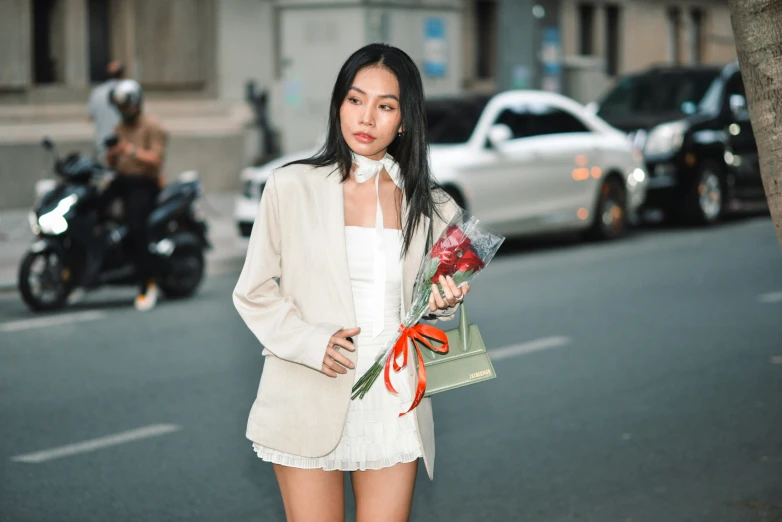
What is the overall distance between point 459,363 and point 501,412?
389cm

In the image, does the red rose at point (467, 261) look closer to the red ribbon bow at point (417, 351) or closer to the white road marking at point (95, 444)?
the red ribbon bow at point (417, 351)

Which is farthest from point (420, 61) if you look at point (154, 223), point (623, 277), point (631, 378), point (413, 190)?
point (413, 190)

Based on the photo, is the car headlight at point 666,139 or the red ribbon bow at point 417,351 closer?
the red ribbon bow at point 417,351

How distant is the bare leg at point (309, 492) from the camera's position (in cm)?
349

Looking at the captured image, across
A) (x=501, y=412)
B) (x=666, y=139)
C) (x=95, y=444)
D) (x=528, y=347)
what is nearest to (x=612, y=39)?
(x=666, y=139)

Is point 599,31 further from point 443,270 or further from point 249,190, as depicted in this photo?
point 443,270

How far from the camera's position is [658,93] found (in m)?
18.4

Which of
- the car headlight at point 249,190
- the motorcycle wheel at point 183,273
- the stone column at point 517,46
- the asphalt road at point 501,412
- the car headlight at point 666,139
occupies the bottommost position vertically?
the asphalt road at point 501,412

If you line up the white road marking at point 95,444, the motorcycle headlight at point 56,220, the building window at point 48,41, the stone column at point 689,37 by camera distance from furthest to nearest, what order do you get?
the stone column at point 689,37 → the building window at point 48,41 → the motorcycle headlight at point 56,220 → the white road marking at point 95,444

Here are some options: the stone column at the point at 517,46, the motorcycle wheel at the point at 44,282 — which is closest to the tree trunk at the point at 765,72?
the motorcycle wheel at the point at 44,282

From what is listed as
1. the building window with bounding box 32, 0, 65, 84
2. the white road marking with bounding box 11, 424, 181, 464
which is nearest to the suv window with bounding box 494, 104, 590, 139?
the building window with bounding box 32, 0, 65, 84

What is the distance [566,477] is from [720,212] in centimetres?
1225

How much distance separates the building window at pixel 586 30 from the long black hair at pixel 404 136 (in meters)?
29.5

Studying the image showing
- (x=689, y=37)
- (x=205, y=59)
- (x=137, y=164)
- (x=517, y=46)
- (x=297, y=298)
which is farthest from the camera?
(x=689, y=37)
